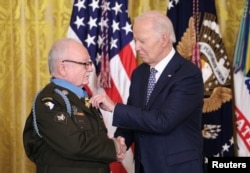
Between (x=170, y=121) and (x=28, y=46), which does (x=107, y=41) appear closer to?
(x=28, y=46)

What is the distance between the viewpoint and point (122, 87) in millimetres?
3504

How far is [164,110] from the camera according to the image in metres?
2.08

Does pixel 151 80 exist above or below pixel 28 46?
below

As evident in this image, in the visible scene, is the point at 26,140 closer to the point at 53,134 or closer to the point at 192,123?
the point at 53,134

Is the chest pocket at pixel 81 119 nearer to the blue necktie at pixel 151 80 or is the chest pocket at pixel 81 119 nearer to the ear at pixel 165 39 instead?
the blue necktie at pixel 151 80

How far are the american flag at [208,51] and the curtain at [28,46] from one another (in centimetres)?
25

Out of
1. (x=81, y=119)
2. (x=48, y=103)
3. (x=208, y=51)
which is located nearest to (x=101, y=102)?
(x=81, y=119)

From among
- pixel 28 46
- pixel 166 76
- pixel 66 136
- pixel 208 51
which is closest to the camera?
pixel 66 136

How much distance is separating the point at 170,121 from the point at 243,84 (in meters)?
1.62

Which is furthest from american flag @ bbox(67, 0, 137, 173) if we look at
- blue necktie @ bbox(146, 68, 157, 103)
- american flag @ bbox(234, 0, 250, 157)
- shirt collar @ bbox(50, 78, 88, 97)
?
shirt collar @ bbox(50, 78, 88, 97)

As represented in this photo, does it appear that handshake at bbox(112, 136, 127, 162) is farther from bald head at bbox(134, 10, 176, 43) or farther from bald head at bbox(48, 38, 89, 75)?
bald head at bbox(134, 10, 176, 43)

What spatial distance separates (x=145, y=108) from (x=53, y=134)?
559mm

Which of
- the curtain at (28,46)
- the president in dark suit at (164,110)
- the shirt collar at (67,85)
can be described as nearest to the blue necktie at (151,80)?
the president in dark suit at (164,110)

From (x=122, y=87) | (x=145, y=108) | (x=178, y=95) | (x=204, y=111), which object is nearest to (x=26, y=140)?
(x=145, y=108)
